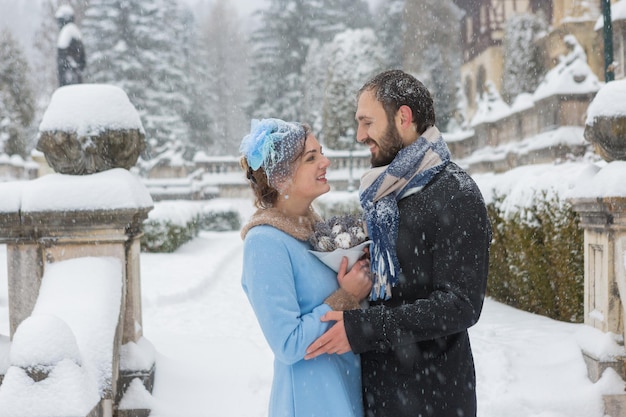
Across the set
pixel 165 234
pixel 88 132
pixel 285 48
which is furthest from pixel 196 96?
pixel 88 132

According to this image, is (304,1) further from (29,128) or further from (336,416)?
(336,416)

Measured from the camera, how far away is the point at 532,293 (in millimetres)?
6531

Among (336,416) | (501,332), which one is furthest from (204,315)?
(336,416)

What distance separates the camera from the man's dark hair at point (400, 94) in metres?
2.12

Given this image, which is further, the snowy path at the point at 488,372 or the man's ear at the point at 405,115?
the snowy path at the point at 488,372

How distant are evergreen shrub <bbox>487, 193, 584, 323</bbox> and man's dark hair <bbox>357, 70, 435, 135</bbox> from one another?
400 centimetres

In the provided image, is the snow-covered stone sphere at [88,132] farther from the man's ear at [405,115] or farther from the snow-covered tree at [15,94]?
the snow-covered tree at [15,94]

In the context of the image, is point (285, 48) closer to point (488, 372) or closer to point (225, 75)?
point (225, 75)

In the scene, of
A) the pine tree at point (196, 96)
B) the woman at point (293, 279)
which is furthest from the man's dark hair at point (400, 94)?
the pine tree at point (196, 96)

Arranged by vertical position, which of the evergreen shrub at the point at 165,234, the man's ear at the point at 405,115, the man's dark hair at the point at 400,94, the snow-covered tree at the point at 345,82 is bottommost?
the evergreen shrub at the point at 165,234

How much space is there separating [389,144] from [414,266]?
0.46 metres

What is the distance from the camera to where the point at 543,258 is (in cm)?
612

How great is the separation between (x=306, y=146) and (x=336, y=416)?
3.16 feet

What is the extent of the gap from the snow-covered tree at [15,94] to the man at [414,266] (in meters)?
31.3
